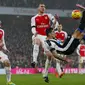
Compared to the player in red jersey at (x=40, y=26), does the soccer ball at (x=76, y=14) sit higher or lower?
higher

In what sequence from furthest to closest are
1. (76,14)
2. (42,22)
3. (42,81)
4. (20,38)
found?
(20,38)
(42,22)
(42,81)
(76,14)

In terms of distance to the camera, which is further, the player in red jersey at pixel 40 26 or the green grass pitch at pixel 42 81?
the player in red jersey at pixel 40 26

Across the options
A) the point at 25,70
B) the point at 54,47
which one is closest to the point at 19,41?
the point at 25,70

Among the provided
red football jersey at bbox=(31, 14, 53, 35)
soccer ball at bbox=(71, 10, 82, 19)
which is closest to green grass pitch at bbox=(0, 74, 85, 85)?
red football jersey at bbox=(31, 14, 53, 35)

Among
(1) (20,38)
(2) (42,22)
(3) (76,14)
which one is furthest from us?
(1) (20,38)

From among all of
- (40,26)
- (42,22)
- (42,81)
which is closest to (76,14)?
(42,22)

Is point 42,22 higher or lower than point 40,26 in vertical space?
higher

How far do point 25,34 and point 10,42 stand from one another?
9.96 feet

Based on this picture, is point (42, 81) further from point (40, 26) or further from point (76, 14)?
point (76, 14)

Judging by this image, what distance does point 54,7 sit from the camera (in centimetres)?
3859

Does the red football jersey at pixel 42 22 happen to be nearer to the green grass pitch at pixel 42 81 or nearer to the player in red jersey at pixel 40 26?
the player in red jersey at pixel 40 26

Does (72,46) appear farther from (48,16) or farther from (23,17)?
(23,17)

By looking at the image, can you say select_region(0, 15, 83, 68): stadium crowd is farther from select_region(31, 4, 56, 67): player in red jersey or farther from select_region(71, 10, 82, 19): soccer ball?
select_region(71, 10, 82, 19): soccer ball

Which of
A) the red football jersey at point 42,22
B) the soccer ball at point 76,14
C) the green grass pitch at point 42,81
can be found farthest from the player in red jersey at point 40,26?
the soccer ball at point 76,14
